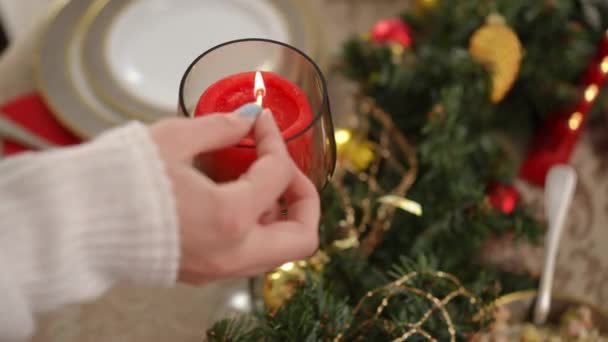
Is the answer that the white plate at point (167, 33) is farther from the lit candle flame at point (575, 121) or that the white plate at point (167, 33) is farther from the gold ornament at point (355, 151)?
the lit candle flame at point (575, 121)

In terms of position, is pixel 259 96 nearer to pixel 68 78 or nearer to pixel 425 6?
pixel 68 78

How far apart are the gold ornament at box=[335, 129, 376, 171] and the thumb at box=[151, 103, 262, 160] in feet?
1.16

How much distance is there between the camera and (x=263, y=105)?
37 centimetres

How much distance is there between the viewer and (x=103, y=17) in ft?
2.12

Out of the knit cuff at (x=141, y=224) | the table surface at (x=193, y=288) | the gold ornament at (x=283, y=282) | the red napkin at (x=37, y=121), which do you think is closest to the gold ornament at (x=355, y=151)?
the table surface at (x=193, y=288)

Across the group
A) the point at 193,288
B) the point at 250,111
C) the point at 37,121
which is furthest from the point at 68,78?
the point at 250,111

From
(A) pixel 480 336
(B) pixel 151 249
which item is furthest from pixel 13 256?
(A) pixel 480 336

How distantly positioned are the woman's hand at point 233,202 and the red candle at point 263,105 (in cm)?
2

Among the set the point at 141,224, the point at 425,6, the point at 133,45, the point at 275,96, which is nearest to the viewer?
the point at 141,224

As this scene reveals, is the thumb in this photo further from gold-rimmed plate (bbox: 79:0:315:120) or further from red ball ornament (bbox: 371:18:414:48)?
red ball ornament (bbox: 371:18:414:48)

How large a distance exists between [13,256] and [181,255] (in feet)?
0.25

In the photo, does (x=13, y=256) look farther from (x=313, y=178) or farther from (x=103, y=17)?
(x=103, y=17)

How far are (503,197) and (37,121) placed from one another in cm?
51

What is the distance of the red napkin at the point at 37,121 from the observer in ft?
1.98
